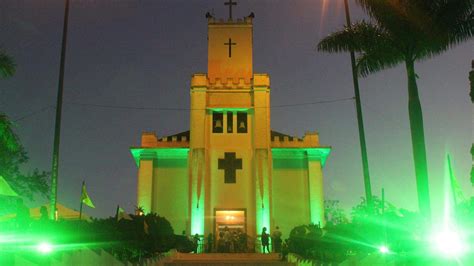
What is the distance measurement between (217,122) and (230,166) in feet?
9.49

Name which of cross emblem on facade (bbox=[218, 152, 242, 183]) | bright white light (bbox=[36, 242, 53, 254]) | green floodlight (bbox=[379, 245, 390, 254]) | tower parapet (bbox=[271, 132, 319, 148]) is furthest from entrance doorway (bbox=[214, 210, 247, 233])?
bright white light (bbox=[36, 242, 53, 254])

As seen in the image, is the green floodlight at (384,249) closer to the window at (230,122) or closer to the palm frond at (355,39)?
the palm frond at (355,39)

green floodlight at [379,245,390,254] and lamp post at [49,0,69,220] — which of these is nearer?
green floodlight at [379,245,390,254]

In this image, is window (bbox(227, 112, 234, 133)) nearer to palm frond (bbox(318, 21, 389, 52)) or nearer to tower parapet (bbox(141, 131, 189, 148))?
tower parapet (bbox(141, 131, 189, 148))

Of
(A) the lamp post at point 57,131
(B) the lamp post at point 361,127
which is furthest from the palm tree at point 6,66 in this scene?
(B) the lamp post at point 361,127

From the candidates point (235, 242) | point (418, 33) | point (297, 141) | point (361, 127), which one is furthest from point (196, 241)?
point (418, 33)

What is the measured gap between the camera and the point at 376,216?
1862cm

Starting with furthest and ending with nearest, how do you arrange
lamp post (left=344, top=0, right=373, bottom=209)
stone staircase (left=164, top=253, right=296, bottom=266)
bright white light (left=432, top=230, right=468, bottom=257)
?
stone staircase (left=164, top=253, right=296, bottom=266), lamp post (left=344, top=0, right=373, bottom=209), bright white light (left=432, top=230, right=468, bottom=257)

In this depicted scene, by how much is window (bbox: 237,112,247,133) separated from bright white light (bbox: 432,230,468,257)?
19.9m

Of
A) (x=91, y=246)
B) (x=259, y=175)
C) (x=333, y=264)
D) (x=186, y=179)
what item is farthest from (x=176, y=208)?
(x=91, y=246)

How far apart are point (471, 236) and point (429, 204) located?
141cm

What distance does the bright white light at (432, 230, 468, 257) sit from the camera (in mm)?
14807

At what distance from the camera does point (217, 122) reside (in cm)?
3478

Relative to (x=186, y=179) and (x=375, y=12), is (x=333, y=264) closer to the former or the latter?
(x=375, y=12)
